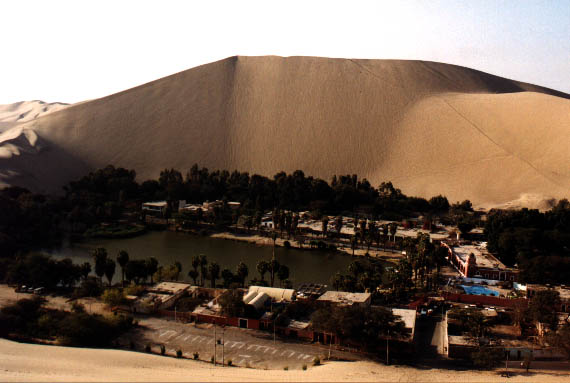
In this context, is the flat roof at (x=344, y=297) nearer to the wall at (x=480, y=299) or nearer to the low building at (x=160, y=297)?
the wall at (x=480, y=299)

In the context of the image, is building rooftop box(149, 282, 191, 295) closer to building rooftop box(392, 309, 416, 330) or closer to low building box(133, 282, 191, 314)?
low building box(133, 282, 191, 314)

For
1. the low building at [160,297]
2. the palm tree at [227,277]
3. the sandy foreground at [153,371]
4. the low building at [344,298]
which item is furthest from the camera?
the palm tree at [227,277]

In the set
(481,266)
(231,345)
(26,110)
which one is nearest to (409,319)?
(231,345)

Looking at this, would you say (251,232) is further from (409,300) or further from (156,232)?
(409,300)

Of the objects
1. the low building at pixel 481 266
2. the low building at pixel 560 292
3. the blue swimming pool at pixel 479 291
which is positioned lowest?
the blue swimming pool at pixel 479 291

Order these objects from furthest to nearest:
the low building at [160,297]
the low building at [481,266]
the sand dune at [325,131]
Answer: the sand dune at [325,131] < the low building at [481,266] < the low building at [160,297]

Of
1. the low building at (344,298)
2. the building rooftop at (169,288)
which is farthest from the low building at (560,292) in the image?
the building rooftop at (169,288)
